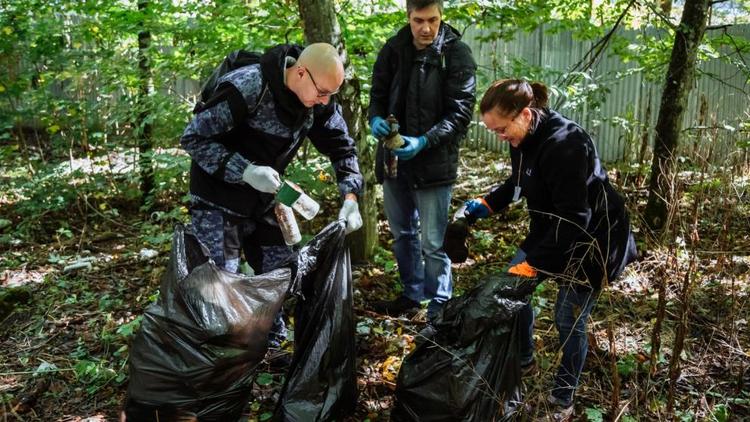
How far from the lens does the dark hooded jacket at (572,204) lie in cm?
221

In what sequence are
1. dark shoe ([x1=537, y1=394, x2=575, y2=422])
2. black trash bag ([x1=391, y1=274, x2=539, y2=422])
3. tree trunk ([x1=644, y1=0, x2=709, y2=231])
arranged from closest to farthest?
black trash bag ([x1=391, y1=274, x2=539, y2=422])
dark shoe ([x1=537, y1=394, x2=575, y2=422])
tree trunk ([x1=644, y1=0, x2=709, y2=231])

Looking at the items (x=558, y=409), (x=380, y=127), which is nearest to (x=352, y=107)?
(x=380, y=127)

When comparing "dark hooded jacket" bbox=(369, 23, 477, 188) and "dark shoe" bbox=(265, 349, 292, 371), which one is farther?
"dark hooded jacket" bbox=(369, 23, 477, 188)

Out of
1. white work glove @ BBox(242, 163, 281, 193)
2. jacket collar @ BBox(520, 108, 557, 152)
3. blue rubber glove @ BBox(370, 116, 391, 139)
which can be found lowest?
white work glove @ BBox(242, 163, 281, 193)

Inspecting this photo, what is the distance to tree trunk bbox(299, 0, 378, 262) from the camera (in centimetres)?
359

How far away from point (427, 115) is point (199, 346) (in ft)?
5.43

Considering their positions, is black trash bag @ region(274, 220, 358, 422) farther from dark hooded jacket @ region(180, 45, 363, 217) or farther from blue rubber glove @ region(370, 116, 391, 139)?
blue rubber glove @ region(370, 116, 391, 139)

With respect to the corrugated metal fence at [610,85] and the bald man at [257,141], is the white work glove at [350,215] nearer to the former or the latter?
the bald man at [257,141]

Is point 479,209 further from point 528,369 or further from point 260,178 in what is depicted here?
point 260,178

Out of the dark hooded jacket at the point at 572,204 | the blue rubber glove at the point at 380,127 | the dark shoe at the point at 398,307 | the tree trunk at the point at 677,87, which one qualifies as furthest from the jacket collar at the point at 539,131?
the tree trunk at the point at 677,87

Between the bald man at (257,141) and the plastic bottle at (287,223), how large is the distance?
66 millimetres

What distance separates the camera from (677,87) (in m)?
4.33

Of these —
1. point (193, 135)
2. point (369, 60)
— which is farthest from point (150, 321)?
point (369, 60)

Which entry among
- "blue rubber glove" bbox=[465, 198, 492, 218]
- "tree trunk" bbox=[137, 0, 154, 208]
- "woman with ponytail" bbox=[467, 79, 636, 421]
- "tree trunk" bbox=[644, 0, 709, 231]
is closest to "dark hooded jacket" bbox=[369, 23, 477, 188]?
"blue rubber glove" bbox=[465, 198, 492, 218]
